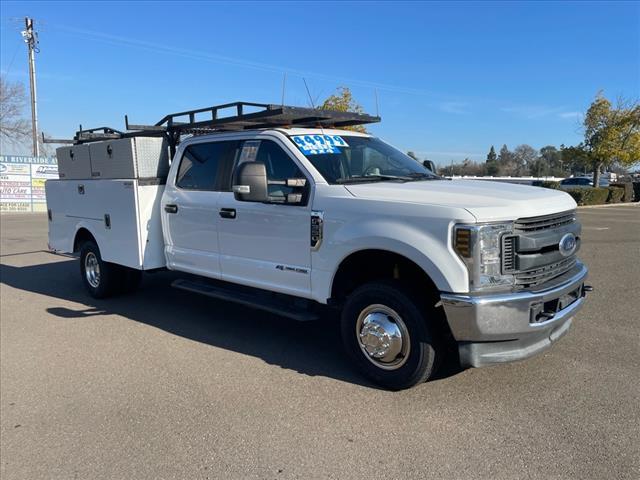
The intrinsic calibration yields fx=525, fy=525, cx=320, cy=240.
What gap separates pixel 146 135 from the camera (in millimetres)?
7250

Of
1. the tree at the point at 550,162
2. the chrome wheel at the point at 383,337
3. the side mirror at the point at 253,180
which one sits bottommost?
the chrome wheel at the point at 383,337

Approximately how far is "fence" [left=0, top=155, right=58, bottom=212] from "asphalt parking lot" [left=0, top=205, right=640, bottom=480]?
22.7 m

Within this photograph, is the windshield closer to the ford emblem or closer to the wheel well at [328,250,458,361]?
the wheel well at [328,250,458,361]

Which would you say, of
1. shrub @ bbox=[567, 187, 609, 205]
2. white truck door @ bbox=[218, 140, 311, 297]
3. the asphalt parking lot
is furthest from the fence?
shrub @ bbox=[567, 187, 609, 205]

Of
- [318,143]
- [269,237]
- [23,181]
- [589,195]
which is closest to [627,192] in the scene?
[589,195]

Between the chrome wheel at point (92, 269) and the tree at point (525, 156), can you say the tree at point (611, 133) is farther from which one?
the tree at point (525, 156)

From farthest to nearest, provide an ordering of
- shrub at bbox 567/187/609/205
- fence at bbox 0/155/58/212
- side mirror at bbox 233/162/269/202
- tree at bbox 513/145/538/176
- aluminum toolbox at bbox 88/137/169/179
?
tree at bbox 513/145/538/176, shrub at bbox 567/187/609/205, fence at bbox 0/155/58/212, aluminum toolbox at bbox 88/137/169/179, side mirror at bbox 233/162/269/202

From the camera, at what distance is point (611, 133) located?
95.2ft

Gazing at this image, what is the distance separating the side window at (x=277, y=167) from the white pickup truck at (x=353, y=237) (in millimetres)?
13

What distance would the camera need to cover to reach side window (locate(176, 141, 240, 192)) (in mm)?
5535

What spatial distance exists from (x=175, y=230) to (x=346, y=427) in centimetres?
345

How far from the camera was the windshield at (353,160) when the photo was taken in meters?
4.74

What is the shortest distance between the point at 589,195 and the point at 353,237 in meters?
27.4

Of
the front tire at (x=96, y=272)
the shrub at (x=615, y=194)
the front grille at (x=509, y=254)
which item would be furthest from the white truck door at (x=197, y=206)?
the shrub at (x=615, y=194)
